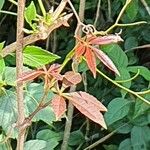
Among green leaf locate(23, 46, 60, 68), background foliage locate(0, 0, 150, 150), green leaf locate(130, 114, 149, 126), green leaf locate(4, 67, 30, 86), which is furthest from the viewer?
green leaf locate(130, 114, 149, 126)

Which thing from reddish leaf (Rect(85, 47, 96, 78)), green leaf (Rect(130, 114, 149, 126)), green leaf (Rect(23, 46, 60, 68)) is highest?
reddish leaf (Rect(85, 47, 96, 78))

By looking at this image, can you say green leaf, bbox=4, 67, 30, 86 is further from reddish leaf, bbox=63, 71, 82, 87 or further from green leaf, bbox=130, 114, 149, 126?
green leaf, bbox=130, 114, 149, 126

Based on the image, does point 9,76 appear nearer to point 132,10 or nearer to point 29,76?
point 29,76

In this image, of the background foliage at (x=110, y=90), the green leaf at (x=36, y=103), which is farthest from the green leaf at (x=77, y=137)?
the green leaf at (x=36, y=103)

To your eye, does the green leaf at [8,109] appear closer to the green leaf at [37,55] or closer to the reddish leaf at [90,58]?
the green leaf at [37,55]

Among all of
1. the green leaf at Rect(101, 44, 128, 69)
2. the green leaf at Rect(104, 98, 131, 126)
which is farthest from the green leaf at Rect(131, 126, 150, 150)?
the green leaf at Rect(101, 44, 128, 69)

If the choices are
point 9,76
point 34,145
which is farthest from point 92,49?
point 34,145
